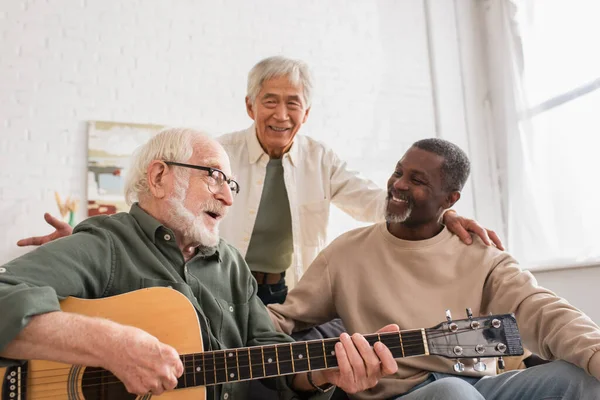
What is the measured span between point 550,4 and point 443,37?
1.02m

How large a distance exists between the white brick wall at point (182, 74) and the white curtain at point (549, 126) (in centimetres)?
66

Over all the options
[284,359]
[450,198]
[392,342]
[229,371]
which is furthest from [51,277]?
[450,198]

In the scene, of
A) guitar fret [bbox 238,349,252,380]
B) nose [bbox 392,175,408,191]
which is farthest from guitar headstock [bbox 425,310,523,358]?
nose [bbox 392,175,408,191]

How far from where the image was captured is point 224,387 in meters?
1.78

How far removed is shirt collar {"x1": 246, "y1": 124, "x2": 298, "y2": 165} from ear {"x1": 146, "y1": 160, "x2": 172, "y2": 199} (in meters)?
1.03

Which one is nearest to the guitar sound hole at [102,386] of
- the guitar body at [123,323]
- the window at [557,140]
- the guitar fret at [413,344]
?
the guitar body at [123,323]

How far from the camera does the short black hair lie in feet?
7.38

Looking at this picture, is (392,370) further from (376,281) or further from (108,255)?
(108,255)

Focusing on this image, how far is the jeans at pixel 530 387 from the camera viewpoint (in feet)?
4.96

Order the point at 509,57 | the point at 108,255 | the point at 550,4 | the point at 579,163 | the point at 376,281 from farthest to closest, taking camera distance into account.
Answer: the point at 509,57 → the point at 550,4 → the point at 579,163 → the point at 376,281 → the point at 108,255

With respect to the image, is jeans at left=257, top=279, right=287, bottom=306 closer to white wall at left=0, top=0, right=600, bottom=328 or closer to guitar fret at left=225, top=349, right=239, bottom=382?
guitar fret at left=225, top=349, right=239, bottom=382

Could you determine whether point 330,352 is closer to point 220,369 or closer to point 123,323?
point 220,369

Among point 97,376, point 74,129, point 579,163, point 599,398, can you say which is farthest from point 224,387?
point 579,163

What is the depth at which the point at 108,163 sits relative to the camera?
420 centimetres
